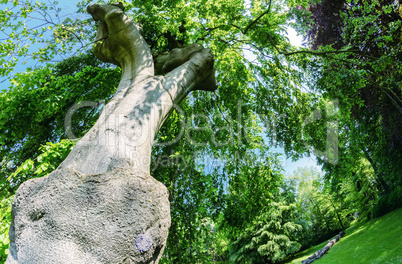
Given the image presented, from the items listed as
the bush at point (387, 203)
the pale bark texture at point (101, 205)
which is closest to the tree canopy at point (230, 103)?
the pale bark texture at point (101, 205)

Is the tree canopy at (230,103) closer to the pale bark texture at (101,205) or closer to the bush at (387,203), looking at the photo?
the pale bark texture at (101,205)

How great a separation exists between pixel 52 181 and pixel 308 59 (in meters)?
6.58

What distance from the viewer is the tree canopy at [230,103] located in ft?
16.3

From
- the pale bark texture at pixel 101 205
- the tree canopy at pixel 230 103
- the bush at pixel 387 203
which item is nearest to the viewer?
the pale bark texture at pixel 101 205

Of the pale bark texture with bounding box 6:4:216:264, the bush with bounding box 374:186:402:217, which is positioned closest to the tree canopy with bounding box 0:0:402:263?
the pale bark texture with bounding box 6:4:216:264

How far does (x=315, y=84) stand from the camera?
6324mm

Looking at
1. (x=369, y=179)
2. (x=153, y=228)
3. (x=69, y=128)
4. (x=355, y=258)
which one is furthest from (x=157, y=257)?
(x=369, y=179)

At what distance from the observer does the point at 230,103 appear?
23.4 feet

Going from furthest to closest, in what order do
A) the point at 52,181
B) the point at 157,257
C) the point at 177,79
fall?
1. the point at 177,79
2. the point at 157,257
3. the point at 52,181

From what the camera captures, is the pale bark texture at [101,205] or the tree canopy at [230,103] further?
the tree canopy at [230,103]

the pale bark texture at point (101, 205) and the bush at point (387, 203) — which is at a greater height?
the pale bark texture at point (101, 205)

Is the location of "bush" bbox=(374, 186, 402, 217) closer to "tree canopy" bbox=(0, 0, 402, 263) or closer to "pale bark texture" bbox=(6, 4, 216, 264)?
"tree canopy" bbox=(0, 0, 402, 263)

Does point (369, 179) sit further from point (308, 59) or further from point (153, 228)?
point (153, 228)

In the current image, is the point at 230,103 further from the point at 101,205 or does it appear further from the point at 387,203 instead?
the point at 387,203
